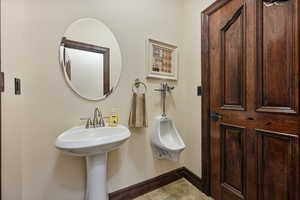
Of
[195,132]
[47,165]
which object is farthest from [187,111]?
[47,165]

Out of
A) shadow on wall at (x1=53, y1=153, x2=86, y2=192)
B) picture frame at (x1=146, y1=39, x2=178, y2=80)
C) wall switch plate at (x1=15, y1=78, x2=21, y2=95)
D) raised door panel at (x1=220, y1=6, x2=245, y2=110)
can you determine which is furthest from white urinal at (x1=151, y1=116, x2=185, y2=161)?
wall switch plate at (x1=15, y1=78, x2=21, y2=95)

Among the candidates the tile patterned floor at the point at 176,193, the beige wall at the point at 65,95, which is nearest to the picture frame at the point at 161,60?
the beige wall at the point at 65,95

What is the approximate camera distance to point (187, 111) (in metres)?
1.95

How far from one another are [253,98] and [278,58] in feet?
1.04

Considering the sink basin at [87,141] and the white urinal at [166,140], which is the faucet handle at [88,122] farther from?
the white urinal at [166,140]

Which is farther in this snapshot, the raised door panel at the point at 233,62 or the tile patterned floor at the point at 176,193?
the tile patterned floor at the point at 176,193

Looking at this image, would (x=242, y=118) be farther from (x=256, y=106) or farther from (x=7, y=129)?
(x=7, y=129)

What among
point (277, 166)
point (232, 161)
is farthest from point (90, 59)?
point (277, 166)

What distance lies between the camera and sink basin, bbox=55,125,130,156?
933 mm

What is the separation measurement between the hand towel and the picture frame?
0.29m

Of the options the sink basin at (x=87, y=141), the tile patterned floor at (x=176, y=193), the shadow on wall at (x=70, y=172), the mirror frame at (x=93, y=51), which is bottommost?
the tile patterned floor at (x=176, y=193)

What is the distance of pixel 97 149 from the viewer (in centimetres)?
100

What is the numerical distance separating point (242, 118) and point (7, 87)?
167 cm

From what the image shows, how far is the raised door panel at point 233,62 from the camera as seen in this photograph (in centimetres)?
130
